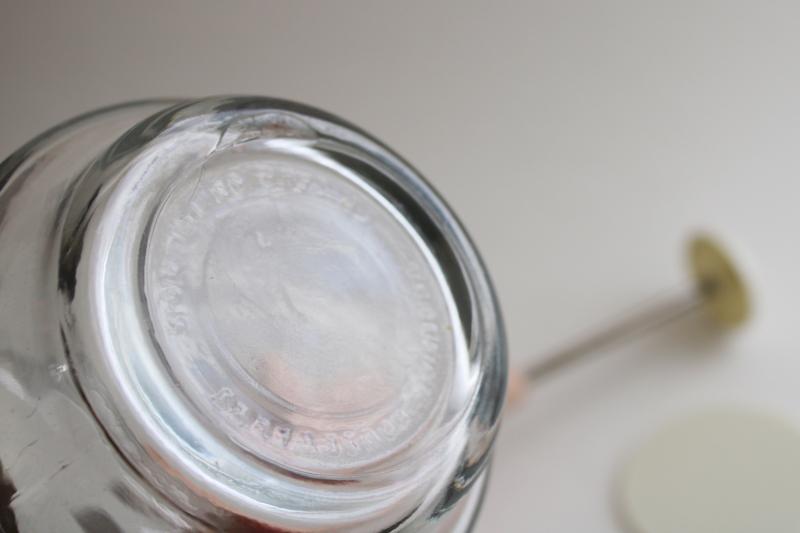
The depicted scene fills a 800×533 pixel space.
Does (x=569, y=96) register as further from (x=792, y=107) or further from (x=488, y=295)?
(x=488, y=295)

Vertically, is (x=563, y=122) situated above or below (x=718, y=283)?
above

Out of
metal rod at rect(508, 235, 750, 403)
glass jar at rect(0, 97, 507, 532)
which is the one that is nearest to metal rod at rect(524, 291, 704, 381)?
metal rod at rect(508, 235, 750, 403)

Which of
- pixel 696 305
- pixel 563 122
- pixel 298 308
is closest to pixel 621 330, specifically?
pixel 696 305

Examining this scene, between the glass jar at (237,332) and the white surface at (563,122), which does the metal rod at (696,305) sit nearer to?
the white surface at (563,122)

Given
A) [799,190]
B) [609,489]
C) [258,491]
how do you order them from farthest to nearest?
1. [799,190]
2. [609,489]
3. [258,491]

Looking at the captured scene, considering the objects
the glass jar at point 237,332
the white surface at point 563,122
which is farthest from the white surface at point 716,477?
the glass jar at point 237,332

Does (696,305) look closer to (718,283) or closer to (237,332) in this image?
(718,283)

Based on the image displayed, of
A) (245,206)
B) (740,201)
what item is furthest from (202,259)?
(740,201)
